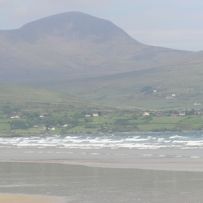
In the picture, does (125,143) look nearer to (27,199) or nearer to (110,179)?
(110,179)

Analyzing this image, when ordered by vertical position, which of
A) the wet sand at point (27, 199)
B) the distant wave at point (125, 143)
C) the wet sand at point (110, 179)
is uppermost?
the wet sand at point (27, 199)

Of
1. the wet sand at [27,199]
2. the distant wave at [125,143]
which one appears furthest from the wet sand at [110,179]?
the distant wave at [125,143]

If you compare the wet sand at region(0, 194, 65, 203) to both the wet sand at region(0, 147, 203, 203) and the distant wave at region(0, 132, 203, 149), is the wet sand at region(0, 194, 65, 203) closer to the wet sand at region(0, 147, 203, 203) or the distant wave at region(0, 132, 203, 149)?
the wet sand at region(0, 147, 203, 203)

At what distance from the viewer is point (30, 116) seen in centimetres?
15650

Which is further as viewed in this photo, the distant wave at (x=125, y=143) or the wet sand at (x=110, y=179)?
the distant wave at (x=125, y=143)

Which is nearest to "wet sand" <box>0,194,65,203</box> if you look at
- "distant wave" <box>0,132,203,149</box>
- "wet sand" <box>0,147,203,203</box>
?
"wet sand" <box>0,147,203,203</box>

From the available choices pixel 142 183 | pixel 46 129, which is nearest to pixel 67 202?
pixel 142 183

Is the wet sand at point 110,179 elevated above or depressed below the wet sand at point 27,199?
below

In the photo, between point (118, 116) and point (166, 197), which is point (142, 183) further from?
point (118, 116)

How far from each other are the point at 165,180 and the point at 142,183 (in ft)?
5.83

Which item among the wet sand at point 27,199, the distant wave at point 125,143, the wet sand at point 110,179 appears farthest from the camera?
the distant wave at point 125,143

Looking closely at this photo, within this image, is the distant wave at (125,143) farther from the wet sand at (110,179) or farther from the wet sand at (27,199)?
the wet sand at (27,199)

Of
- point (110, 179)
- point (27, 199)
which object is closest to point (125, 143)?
point (110, 179)

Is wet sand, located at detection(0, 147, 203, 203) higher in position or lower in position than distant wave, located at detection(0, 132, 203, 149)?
higher
